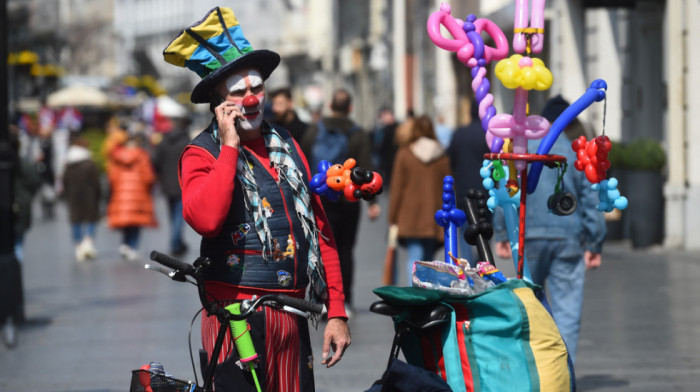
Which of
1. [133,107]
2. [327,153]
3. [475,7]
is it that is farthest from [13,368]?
[133,107]

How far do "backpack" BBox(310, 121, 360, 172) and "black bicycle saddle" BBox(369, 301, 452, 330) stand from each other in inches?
224

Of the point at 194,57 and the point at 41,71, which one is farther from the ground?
the point at 41,71

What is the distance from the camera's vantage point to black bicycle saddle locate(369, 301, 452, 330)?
3994 millimetres

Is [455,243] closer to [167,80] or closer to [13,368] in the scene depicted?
[13,368]

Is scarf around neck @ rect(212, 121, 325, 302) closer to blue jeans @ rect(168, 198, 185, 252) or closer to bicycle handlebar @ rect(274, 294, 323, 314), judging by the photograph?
bicycle handlebar @ rect(274, 294, 323, 314)

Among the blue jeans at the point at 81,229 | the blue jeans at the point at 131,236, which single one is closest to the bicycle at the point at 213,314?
the blue jeans at the point at 131,236

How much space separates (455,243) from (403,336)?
59 centimetres

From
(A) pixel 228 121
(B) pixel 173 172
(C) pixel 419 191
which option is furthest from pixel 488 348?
(B) pixel 173 172

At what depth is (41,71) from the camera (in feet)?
139

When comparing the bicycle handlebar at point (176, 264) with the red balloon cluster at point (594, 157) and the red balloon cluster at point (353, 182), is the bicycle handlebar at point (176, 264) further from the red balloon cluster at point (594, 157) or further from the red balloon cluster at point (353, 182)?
the red balloon cluster at point (594, 157)

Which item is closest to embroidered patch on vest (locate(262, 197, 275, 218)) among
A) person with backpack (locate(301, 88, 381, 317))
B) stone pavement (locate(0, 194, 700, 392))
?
stone pavement (locate(0, 194, 700, 392))

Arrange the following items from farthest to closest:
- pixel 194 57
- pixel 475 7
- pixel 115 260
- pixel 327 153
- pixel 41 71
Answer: pixel 41 71, pixel 475 7, pixel 115 260, pixel 327 153, pixel 194 57

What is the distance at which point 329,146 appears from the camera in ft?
32.2

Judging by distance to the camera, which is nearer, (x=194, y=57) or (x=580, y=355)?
(x=194, y=57)
